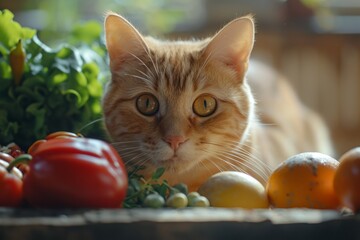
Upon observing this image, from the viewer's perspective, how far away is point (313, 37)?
4.30 meters

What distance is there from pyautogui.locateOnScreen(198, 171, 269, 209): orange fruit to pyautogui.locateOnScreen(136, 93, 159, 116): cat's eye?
0.41 meters

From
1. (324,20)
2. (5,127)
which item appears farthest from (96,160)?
(324,20)

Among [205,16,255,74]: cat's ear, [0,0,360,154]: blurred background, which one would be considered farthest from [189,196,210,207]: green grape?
[0,0,360,154]: blurred background

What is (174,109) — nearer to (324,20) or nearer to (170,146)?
(170,146)

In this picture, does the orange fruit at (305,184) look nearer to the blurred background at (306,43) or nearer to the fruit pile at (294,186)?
the fruit pile at (294,186)

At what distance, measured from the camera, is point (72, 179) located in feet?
3.75

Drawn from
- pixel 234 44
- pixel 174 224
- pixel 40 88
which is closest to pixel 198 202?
pixel 174 224

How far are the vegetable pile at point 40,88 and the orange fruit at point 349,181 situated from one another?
1.03 meters

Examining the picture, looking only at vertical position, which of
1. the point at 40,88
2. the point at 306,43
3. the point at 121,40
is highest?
the point at 121,40

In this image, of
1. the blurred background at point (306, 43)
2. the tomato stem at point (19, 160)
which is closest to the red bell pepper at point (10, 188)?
the tomato stem at point (19, 160)

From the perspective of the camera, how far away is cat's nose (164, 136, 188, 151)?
1.64m

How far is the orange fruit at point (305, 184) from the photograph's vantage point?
1309 mm

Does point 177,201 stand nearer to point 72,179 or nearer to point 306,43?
point 72,179

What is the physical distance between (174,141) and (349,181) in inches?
21.3
